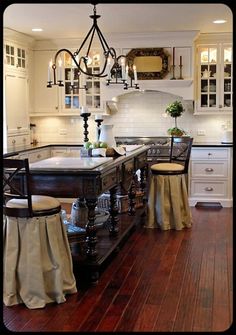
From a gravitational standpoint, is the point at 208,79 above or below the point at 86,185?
above

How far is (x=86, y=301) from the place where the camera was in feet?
11.0

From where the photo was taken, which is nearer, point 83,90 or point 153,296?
point 153,296

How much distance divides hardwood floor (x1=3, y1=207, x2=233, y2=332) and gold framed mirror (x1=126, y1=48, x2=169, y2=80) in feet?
9.54

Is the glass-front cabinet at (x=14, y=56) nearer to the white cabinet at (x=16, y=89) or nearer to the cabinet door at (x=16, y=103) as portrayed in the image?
the white cabinet at (x=16, y=89)

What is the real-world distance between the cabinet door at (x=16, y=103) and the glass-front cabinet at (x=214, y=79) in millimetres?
2546

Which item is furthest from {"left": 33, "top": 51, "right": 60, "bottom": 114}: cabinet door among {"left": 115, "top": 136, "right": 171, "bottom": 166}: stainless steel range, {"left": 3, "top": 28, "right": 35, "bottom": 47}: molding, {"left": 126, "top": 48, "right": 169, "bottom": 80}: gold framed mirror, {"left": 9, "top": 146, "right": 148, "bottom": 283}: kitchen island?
{"left": 9, "top": 146, "right": 148, "bottom": 283}: kitchen island

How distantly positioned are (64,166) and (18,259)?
79 cm

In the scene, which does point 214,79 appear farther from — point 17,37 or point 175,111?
point 17,37

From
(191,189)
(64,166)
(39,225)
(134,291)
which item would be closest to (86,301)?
A: (134,291)

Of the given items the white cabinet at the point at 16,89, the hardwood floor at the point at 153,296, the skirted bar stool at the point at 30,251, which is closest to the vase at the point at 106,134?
the hardwood floor at the point at 153,296

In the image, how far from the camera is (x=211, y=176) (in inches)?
270

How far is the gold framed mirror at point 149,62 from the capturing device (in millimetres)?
6957

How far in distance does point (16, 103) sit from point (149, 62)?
199 centimetres

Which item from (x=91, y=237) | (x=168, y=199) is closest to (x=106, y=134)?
(x=168, y=199)
